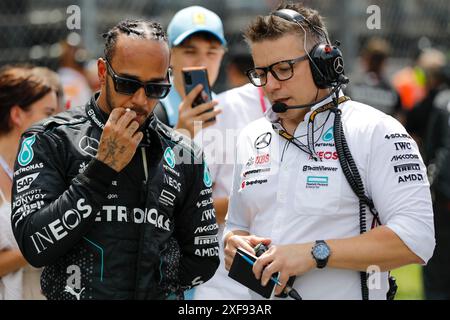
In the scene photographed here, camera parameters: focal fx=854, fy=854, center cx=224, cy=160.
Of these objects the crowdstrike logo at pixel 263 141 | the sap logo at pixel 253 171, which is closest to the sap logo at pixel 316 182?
the sap logo at pixel 253 171

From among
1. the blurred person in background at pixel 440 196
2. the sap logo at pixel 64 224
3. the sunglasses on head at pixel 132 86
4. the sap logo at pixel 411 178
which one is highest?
the sunglasses on head at pixel 132 86

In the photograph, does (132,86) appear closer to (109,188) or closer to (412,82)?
(109,188)

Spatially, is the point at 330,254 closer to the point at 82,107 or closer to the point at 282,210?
the point at 282,210

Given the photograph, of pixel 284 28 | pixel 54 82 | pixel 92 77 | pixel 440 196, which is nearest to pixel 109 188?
pixel 284 28

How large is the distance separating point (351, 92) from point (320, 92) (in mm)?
6085

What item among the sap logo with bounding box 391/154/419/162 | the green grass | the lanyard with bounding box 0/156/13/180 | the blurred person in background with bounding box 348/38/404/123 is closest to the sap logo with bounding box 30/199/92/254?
the sap logo with bounding box 391/154/419/162

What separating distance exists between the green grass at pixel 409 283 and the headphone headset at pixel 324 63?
5.41 meters

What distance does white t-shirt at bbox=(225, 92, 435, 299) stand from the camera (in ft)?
10.0

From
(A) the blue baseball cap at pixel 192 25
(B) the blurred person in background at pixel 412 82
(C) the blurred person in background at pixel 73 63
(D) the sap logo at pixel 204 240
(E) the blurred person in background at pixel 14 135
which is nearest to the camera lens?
(D) the sap logo at pixel 204 240

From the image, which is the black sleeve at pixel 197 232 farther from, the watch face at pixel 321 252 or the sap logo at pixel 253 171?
the watch face at pixel 321 252

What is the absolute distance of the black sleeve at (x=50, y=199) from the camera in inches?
113

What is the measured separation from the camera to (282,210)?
323 centimetres

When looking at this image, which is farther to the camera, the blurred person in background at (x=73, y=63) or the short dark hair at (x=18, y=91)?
the blurred person in background at (x=73, y=63)
